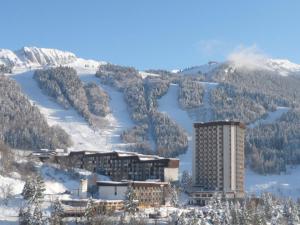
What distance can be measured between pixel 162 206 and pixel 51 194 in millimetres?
27017

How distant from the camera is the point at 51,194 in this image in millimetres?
142000

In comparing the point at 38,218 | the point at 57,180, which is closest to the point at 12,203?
the point at 38,218

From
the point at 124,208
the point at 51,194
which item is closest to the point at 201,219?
the point at 124,208

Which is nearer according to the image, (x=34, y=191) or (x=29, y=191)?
(x=34, y=191)

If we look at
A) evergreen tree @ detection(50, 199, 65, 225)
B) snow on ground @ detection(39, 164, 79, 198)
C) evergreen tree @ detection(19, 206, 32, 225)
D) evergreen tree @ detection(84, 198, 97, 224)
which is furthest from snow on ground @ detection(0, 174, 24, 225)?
evergreen tree @ detection(84, 198, 97, 224)

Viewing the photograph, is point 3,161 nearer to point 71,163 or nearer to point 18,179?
point 18,179

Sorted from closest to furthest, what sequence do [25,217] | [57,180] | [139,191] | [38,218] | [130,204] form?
[38,218], [25,217], [130,204], [139,191], [57,180]

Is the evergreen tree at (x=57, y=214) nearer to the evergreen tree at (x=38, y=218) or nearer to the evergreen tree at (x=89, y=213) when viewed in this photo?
the evergreen tree at (x=38, y=218)

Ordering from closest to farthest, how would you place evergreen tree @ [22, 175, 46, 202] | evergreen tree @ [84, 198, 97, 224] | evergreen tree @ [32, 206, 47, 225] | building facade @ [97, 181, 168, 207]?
1. evergreen tree @ [32, 206, 47, 225]
2. evergreen tree @ [84, 198, 97, 224]
3. evergreen tree @ [22, 175, 46, 202]
4. building facade @ [97, 181, 168, 207]

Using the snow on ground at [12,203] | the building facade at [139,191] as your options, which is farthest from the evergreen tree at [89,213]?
the building facade at [139,191]

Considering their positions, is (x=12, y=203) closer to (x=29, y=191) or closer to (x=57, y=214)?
(x=29, y=191)

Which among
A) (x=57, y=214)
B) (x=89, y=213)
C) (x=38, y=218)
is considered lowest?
(x=38, y=218)

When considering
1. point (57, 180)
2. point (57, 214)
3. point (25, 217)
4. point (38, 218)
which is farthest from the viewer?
point (57, 180)

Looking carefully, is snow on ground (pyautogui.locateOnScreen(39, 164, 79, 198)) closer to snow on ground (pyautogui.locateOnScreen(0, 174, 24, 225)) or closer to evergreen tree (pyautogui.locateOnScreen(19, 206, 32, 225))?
snow on ground (pyautogui.locateOnScreen(0, 174, 24, 225))
